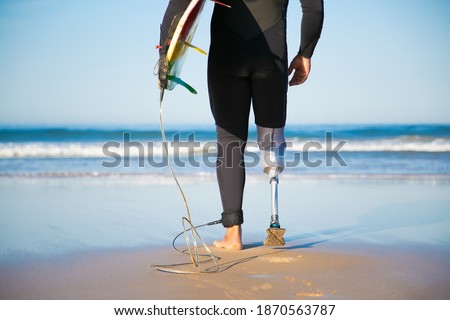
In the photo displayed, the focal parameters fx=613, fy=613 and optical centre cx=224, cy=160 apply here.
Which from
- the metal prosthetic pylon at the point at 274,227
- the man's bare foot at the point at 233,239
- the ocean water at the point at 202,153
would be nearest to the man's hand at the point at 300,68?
the metal prosthetic pylon at the point at 274,227

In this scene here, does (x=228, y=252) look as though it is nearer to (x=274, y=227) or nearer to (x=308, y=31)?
(x=274, y=227)

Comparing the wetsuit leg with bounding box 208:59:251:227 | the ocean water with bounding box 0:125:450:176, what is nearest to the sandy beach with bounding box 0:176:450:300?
the wetsuit leg with bounding box 208:59:251:227

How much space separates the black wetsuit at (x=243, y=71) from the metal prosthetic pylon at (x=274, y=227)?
16cm

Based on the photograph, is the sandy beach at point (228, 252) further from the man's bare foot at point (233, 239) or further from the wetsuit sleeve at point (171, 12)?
the wetsuit sleeve at point (171, 12)

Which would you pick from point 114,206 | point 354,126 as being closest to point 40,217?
point 114,206

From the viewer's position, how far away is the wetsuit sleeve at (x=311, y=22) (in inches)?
114

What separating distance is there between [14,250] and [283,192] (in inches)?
108

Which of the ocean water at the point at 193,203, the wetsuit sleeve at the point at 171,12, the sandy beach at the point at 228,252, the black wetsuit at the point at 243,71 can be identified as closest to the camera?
the sandy beach at the point at 228,252

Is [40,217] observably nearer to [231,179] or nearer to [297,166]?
[231,179]

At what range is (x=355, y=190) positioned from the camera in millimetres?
5344

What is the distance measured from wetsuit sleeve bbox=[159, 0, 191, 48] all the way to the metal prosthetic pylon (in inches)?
34.1

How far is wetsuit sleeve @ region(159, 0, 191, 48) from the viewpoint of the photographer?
8.85 ft

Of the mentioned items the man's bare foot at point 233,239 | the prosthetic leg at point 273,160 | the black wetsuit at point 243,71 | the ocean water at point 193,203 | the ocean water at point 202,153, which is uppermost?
the black wetsuit at point 243,71

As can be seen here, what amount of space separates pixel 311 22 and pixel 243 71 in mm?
402
